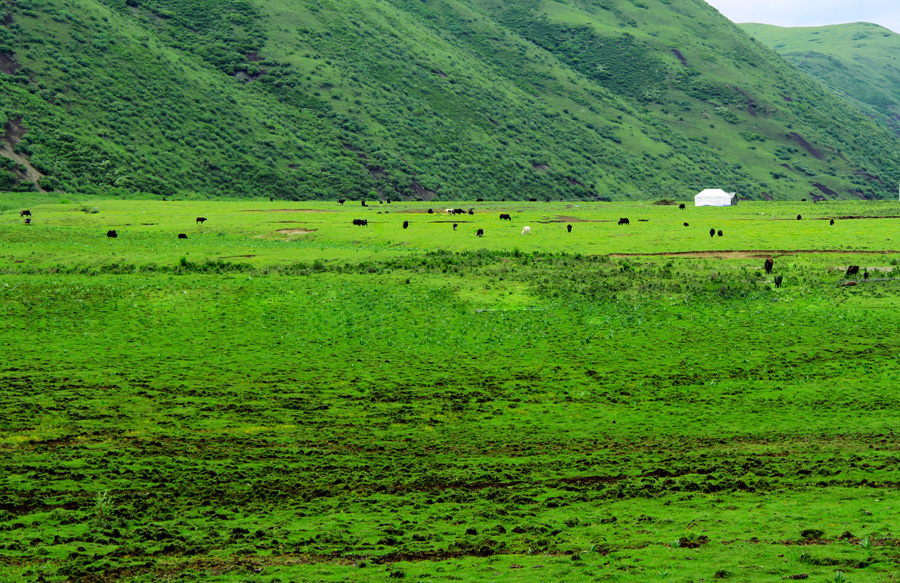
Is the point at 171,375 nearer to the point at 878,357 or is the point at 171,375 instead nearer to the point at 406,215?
the point at 878,357

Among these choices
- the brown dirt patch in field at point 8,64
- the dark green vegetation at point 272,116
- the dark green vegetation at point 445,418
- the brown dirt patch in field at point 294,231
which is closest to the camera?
the dark green vegetation at point 445,418

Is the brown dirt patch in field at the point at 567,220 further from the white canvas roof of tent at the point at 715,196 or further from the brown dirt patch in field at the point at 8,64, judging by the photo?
the brown dirt patch in field at the point at 8,64

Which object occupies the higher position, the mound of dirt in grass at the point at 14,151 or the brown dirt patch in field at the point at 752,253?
the mound of dirt in grass at the point at 14,151

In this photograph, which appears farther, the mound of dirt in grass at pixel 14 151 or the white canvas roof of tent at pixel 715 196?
the white canvas roof of tent at pixel 715 196

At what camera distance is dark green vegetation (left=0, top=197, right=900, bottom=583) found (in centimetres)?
1747

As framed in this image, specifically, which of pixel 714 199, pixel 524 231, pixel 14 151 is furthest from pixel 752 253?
pixel 14 151

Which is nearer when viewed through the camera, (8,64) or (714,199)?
(8,64)

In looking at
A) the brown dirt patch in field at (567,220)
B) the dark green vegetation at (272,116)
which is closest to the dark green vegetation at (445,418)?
the brown dirt patch in field at (567,220)

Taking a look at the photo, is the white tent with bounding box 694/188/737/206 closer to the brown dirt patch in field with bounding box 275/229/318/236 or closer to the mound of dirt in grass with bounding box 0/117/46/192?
the brown dirt patch in field with bounding box 275/229/318/236

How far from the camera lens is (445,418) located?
92.7ft

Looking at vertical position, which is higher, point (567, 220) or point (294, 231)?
point (567, 220)

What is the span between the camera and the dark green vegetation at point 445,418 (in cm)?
1747

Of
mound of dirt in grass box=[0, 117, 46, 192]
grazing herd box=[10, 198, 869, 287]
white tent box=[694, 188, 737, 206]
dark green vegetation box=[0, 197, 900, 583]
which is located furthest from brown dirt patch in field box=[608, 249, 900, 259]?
mound of dirt in grass box=[0, 117, 46, 192]

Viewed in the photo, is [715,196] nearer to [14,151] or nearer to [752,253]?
[752,253]
